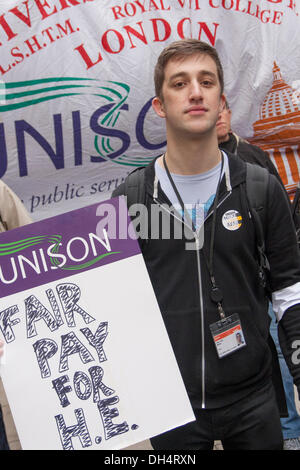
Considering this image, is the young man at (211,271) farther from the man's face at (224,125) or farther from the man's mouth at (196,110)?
the man's face at (224,125)

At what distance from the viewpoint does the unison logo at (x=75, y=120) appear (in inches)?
113

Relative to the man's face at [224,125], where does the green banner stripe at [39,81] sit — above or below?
above

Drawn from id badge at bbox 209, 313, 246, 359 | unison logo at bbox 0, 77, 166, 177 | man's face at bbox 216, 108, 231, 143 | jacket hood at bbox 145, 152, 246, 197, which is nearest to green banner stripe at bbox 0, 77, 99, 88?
unison logo at bbox 0, 77, 166, 177

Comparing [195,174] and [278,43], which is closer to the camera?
[195,174]

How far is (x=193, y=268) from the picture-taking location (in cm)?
180

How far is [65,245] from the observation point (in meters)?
1.76

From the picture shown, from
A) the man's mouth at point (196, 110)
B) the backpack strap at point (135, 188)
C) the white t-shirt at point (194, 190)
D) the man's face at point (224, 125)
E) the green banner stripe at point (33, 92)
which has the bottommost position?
the white t-shirt at point (194, 190)

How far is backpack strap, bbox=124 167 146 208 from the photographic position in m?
1.86

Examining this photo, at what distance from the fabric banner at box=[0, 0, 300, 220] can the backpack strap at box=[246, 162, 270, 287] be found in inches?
53.6

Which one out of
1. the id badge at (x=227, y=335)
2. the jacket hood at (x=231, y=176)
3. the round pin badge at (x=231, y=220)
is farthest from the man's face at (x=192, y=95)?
the id badge at (x=227, y=335)

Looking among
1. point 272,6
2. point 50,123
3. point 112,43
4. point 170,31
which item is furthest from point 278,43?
→ point 50,123

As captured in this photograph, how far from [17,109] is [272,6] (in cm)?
159

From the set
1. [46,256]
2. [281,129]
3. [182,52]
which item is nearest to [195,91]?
[182,52]
